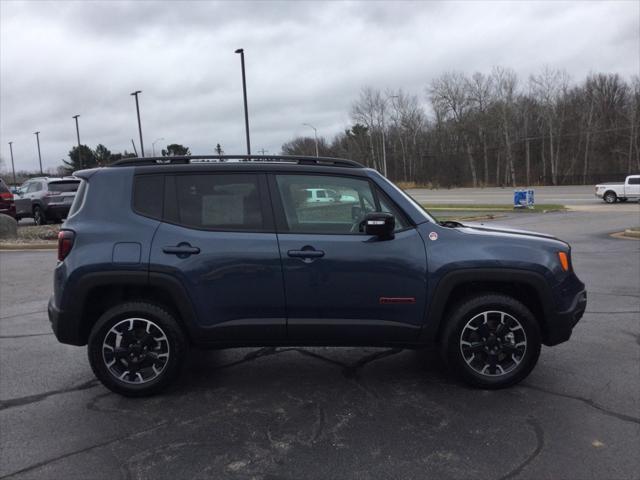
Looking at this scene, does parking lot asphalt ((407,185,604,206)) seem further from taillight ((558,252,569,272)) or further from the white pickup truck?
taillight ((558,252,569,272))

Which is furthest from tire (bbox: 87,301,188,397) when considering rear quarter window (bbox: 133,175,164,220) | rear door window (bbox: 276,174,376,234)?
rear door window (bbox: 276,174,376,234)

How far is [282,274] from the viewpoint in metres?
3.88

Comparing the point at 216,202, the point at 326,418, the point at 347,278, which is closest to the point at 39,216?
the point at 216,202

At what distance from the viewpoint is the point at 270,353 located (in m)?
5.11

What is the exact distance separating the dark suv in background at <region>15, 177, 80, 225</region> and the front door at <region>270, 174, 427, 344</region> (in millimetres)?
16421

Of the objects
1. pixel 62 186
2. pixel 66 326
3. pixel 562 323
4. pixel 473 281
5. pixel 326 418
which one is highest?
pixel 62 186

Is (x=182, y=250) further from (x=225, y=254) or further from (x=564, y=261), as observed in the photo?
(x=564, y=261)

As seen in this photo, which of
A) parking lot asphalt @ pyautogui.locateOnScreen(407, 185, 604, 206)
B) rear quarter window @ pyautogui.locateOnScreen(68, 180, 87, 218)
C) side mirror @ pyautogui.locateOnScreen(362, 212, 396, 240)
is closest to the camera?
side mirror @ pyautogui.locateOnScreen(362, 212, 396, 240)

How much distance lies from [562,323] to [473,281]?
0.79m

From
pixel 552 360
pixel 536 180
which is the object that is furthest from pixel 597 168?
pixel 552 360

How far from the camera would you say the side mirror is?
12.4 ft

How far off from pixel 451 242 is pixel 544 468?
1.66 m

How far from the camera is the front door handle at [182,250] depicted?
153 inches

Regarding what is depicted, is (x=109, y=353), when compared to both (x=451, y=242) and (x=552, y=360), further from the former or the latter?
(x=552, y=360)
